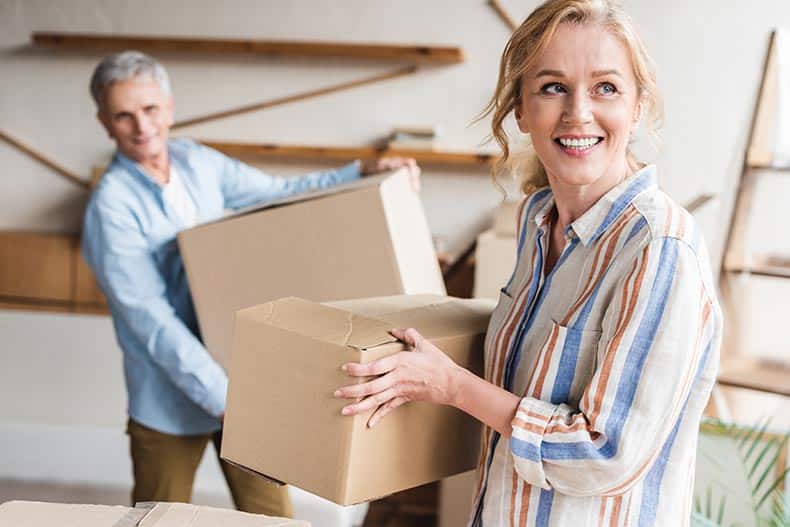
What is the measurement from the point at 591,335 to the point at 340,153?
220cm

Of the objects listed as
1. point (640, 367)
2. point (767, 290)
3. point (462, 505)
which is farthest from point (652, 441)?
point (767, 290)

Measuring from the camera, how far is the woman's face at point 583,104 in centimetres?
108

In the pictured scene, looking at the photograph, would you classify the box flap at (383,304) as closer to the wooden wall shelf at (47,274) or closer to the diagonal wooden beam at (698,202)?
the diagonal wooden beam at (698,202)

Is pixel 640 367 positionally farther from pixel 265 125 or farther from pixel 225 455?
pixel 265 125

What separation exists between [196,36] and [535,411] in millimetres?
2548

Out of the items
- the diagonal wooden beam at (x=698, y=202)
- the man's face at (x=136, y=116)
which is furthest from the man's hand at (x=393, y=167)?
the diagonal wooden beam at (x=698, y=202)

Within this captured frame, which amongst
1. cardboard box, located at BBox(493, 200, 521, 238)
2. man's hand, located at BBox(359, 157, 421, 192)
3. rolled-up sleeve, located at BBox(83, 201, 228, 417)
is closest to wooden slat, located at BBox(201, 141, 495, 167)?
cardboard box, located at BBox(493, 200, 521, 238)

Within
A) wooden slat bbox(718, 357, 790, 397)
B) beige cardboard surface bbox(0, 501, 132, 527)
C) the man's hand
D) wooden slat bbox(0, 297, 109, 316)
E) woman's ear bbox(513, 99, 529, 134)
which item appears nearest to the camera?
beige cardboard surface bbox(0, 501, 132, 527)

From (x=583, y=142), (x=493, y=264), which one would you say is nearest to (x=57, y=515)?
(x=583, y=142)

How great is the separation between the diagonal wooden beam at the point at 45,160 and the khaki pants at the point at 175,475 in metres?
1.50

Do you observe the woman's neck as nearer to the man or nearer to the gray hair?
the man

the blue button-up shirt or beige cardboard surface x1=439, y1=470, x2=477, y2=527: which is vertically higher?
the blue button-up shirt

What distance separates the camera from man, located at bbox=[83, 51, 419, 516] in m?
1.97

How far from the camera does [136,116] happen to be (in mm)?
2037
